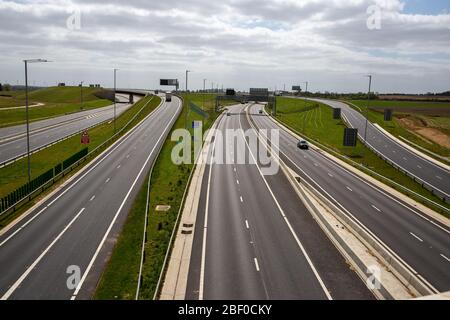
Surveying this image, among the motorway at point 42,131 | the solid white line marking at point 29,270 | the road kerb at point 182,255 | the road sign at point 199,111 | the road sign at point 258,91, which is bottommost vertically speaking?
the solid white line marking at point 29,270

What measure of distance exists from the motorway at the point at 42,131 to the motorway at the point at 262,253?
3780 cm

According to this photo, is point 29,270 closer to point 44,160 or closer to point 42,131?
point 44,160

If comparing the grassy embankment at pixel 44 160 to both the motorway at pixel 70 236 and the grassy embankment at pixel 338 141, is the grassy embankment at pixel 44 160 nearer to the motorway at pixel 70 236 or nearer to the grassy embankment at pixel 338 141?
the motorway at pixel 70 236

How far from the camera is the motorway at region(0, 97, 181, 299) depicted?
2390cm

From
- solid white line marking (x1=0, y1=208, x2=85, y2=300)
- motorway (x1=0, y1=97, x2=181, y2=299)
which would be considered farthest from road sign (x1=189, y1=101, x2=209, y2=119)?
solid white line marking (x1=0, y1=208, x2=85, y2=300)

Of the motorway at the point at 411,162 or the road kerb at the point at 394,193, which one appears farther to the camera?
the motorway at the point at 411,162

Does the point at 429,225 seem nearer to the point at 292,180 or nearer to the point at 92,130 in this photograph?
the point at 292,180

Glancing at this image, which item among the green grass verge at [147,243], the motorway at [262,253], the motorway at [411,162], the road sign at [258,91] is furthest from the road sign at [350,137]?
the road sign at [258,91]

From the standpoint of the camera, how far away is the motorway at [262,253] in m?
22.6

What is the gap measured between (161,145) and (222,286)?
52020 mm

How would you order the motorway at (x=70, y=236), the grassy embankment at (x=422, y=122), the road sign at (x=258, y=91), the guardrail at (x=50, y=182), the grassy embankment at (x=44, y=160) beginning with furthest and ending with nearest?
the road sign at (x=258, y=91)
the grassy embankment at (x=422, y=122)
the grassy embankment at (x=44, y=160)
the guardrail at (x=50, y=182)
the motorway at (x=70, y=236)

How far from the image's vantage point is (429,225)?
34.8 metres

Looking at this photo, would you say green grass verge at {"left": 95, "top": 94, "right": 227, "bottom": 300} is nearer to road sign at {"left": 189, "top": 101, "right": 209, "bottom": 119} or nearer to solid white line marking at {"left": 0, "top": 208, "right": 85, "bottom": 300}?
solid white line marking at {"left": 0, "top": 208, "right": 85, "bottom": 300}
